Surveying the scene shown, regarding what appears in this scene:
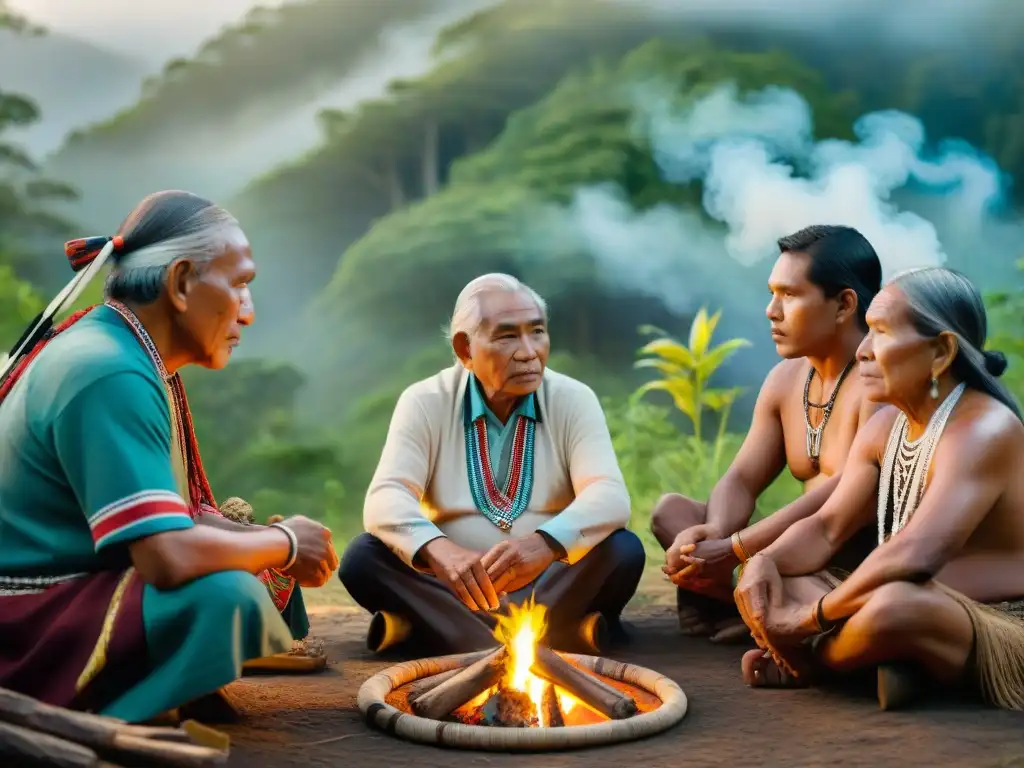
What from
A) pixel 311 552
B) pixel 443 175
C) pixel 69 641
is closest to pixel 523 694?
pixel 311 552

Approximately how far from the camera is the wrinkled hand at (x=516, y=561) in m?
4.39

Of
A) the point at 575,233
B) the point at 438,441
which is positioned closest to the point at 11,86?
the point at 575,233

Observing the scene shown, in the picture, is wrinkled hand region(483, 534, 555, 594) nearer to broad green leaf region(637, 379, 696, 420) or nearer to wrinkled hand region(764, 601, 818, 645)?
wrinkled hand region(764, 601, 818, 645)

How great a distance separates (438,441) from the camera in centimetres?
495

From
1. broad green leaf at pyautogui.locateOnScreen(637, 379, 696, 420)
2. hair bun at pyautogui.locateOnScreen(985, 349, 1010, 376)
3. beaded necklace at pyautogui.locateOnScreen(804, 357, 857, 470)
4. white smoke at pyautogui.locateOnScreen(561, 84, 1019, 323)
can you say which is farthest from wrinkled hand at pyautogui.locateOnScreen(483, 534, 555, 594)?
white smoke at pyautogui.locateOnScreen(561, 84, 1019, 323)

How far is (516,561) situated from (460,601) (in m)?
0.52

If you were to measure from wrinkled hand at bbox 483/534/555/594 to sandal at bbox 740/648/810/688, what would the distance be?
2.68 feet

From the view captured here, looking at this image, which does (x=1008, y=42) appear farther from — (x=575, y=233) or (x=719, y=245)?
(x=575, y=233)

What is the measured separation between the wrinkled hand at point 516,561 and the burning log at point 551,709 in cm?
61

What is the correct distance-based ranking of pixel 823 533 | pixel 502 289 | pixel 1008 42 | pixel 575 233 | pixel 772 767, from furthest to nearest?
Result: pixel 575 233 → pixel 1008 42 → pixel 502 289 → pixel 823 533 → pixel 772 767

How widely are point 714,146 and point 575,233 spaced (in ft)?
4.43

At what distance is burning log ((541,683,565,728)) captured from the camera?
3754 mm

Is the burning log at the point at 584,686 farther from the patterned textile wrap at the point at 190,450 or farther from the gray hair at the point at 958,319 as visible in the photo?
the gray hair at the point at 958,319

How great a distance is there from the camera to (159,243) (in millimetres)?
3592
